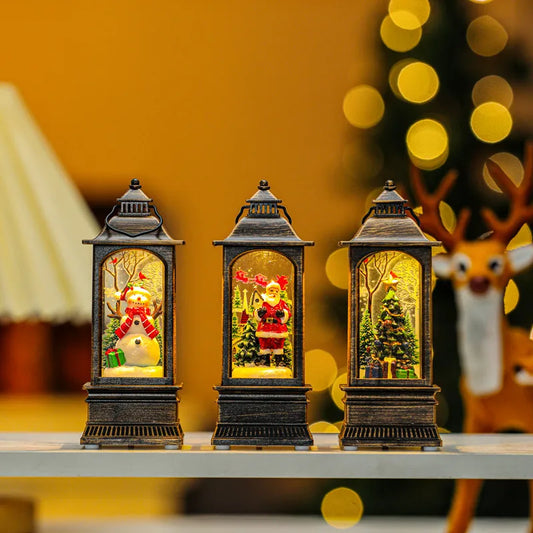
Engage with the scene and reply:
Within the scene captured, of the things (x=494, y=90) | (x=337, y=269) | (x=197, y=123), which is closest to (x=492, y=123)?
(x=494, y=90)

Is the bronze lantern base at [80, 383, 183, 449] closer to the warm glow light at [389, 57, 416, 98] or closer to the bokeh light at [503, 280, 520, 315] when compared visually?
the bokeh light at [503, 280, 520, 315]

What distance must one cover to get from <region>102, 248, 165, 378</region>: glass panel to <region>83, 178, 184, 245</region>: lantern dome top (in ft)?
0.09

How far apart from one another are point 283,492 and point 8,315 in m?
2.30

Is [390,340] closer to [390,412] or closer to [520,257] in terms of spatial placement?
[390,412]

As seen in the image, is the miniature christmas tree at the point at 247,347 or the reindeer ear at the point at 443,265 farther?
the reindeer ear at the point at 443,265

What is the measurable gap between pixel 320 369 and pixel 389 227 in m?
2.18

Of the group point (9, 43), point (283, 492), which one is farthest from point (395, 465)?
point (9, 43)

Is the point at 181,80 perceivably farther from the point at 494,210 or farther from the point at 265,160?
the point at 494,210

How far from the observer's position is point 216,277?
13.0 feet

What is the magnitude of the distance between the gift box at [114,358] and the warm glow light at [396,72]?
1830 millimetres

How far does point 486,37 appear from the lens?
3186 mm

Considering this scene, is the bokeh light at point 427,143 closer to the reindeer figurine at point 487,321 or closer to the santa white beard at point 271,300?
the reindeer figurine at point 487,321

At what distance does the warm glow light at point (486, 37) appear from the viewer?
10.4ft

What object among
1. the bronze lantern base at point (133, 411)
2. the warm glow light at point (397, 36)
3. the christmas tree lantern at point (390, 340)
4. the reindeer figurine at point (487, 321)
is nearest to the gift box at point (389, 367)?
the christmas tree lantern at point (390, 340)
